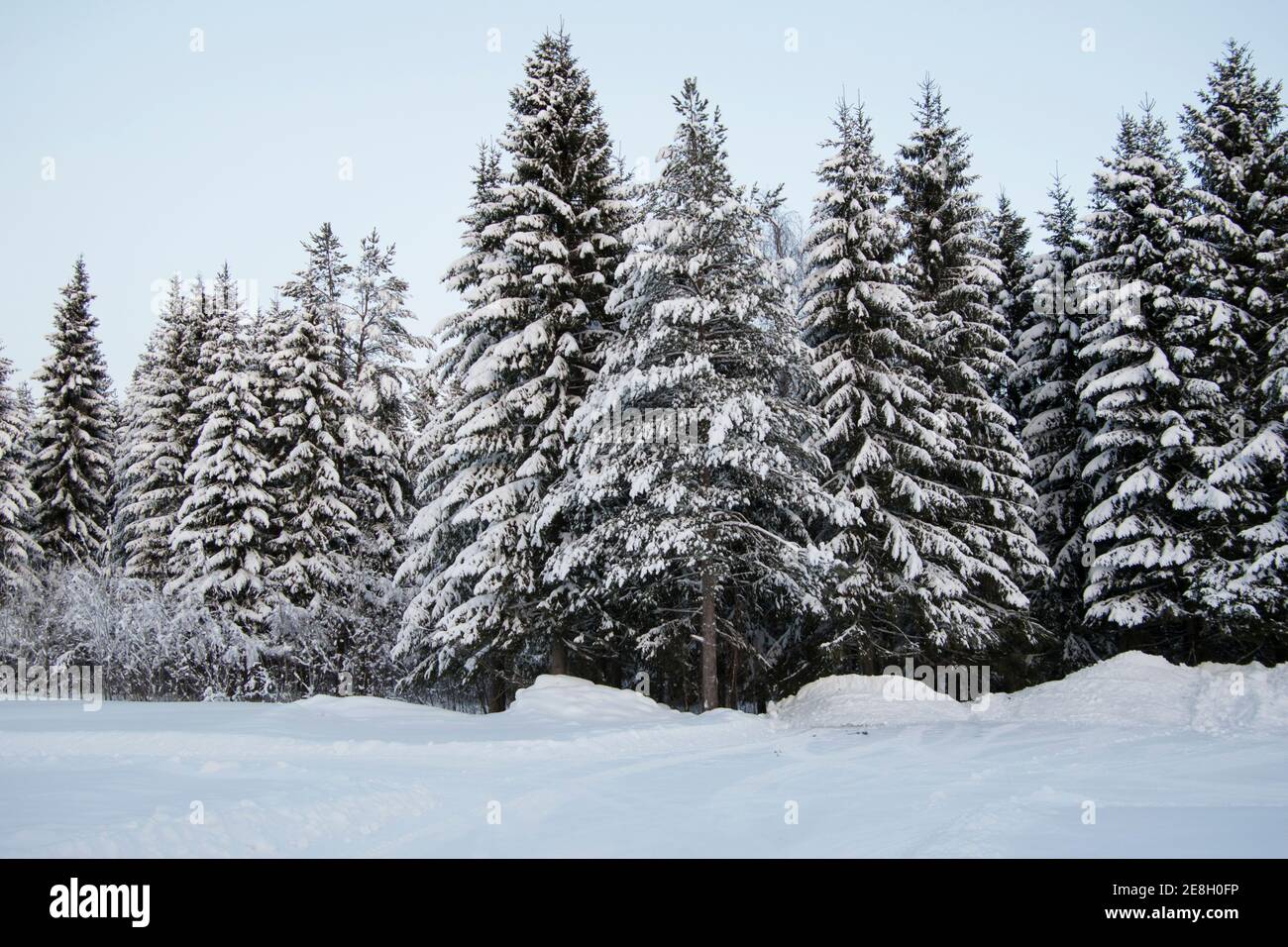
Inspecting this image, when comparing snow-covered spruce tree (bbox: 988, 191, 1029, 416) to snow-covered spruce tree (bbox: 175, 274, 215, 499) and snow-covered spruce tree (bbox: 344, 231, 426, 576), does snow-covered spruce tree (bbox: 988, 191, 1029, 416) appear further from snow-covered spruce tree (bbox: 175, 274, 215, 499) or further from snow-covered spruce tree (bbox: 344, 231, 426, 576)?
snow-covered spruce tree (bbox: 175, 274, 215, 499)

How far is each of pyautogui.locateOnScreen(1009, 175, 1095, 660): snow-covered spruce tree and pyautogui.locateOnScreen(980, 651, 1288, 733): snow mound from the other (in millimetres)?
6895

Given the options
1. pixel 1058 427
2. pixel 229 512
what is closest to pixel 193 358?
pixel 229 512

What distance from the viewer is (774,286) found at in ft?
54.9

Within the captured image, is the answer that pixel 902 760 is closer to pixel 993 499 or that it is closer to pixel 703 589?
pixel 703 589

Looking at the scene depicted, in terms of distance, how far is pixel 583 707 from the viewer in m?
14.3

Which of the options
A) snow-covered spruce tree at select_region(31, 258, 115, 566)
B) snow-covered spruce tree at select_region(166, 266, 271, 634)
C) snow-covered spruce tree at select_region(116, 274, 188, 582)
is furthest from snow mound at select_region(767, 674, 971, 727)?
snow-covered spruce tree at select_region(31, 258, 115, 566)

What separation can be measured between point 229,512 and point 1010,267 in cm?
2513

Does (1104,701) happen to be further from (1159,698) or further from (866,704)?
(866,704)

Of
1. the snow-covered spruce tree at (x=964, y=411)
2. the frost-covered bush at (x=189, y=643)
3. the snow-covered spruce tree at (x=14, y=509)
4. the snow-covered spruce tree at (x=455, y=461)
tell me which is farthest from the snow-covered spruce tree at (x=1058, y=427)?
the snow-covered spruce tree at (x=14, y=509)

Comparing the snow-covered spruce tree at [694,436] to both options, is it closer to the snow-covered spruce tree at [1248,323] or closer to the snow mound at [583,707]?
the snow mound at [583,707]

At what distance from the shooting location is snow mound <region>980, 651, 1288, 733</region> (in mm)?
12688

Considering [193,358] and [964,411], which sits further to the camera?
[193,358]
